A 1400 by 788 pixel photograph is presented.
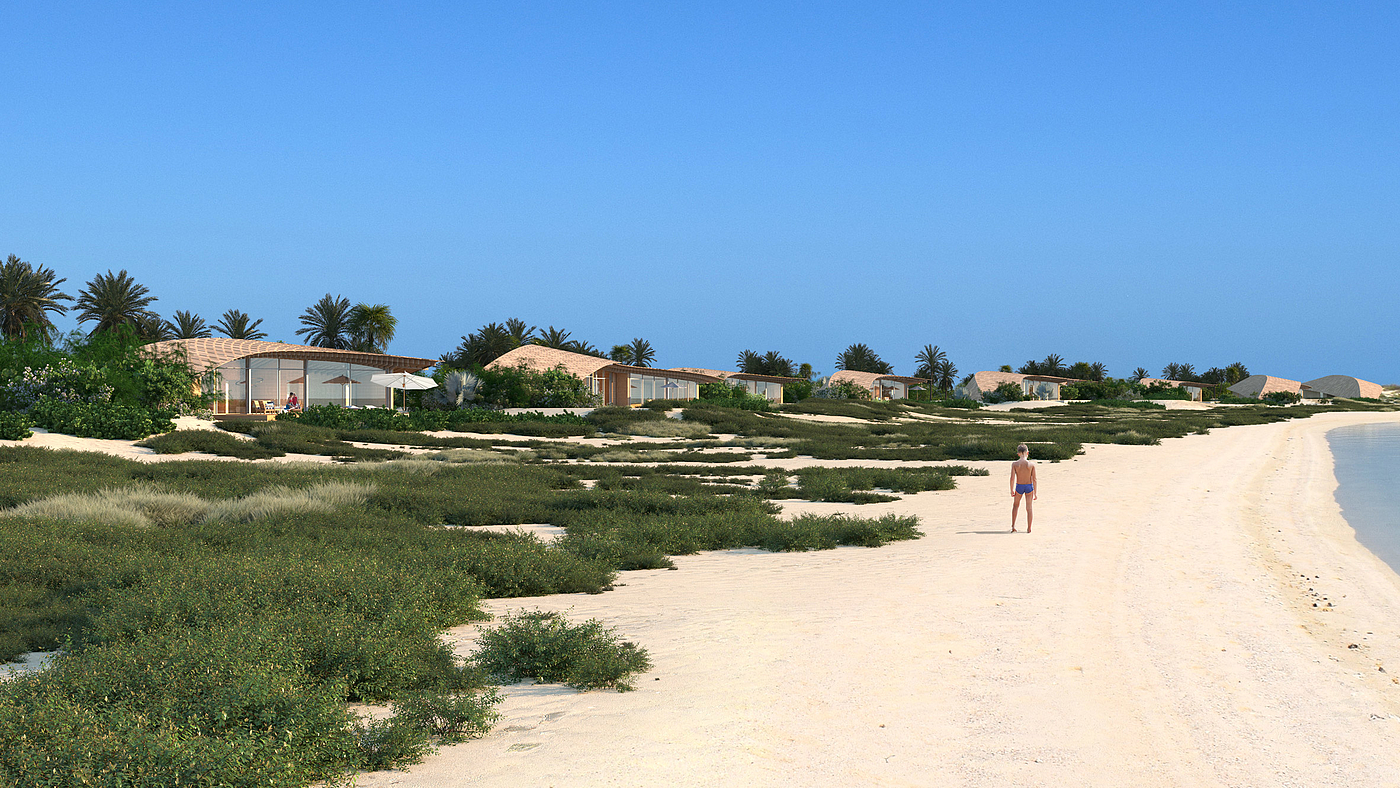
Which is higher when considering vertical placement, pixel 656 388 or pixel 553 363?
pixel 553 363

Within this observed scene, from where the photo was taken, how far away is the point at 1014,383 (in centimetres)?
9856

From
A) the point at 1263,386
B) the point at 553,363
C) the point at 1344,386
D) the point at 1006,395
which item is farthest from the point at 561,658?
the point at 1344,386

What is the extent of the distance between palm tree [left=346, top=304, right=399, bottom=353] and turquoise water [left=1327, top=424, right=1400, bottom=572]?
216 ft

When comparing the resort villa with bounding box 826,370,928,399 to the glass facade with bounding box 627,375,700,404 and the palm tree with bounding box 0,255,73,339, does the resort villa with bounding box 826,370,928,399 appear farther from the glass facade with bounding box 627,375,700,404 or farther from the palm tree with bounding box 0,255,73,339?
the palm tree with bounding box 0,255,73,339

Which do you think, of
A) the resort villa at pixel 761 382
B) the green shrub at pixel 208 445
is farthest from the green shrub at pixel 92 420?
the resort villa at pixel 761 382

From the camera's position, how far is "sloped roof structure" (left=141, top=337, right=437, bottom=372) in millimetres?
41000

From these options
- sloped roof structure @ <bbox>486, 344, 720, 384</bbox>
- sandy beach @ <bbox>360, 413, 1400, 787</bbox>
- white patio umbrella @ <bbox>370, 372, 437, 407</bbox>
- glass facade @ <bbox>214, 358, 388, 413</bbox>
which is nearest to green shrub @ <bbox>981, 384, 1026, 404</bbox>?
sloped roof structure @ <bbox>486, 344, 720, 384</bbox>

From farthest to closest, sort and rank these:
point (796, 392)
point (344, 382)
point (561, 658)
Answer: point (796, 392) < point (344, 382) < point (561, 658)

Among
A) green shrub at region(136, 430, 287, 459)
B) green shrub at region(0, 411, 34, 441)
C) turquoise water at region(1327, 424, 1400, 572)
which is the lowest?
turquoise water at region(1327, 424, 1400, 572)

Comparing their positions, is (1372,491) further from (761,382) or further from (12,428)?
(761,382)

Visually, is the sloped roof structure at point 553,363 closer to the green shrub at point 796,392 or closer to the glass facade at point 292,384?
the glass facade at point 292,384

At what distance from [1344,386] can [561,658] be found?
617ft

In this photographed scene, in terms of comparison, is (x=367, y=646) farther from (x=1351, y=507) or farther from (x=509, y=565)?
(x=1351, y=507)

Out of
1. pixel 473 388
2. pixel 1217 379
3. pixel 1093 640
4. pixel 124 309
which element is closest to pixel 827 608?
pixel 1093 640
